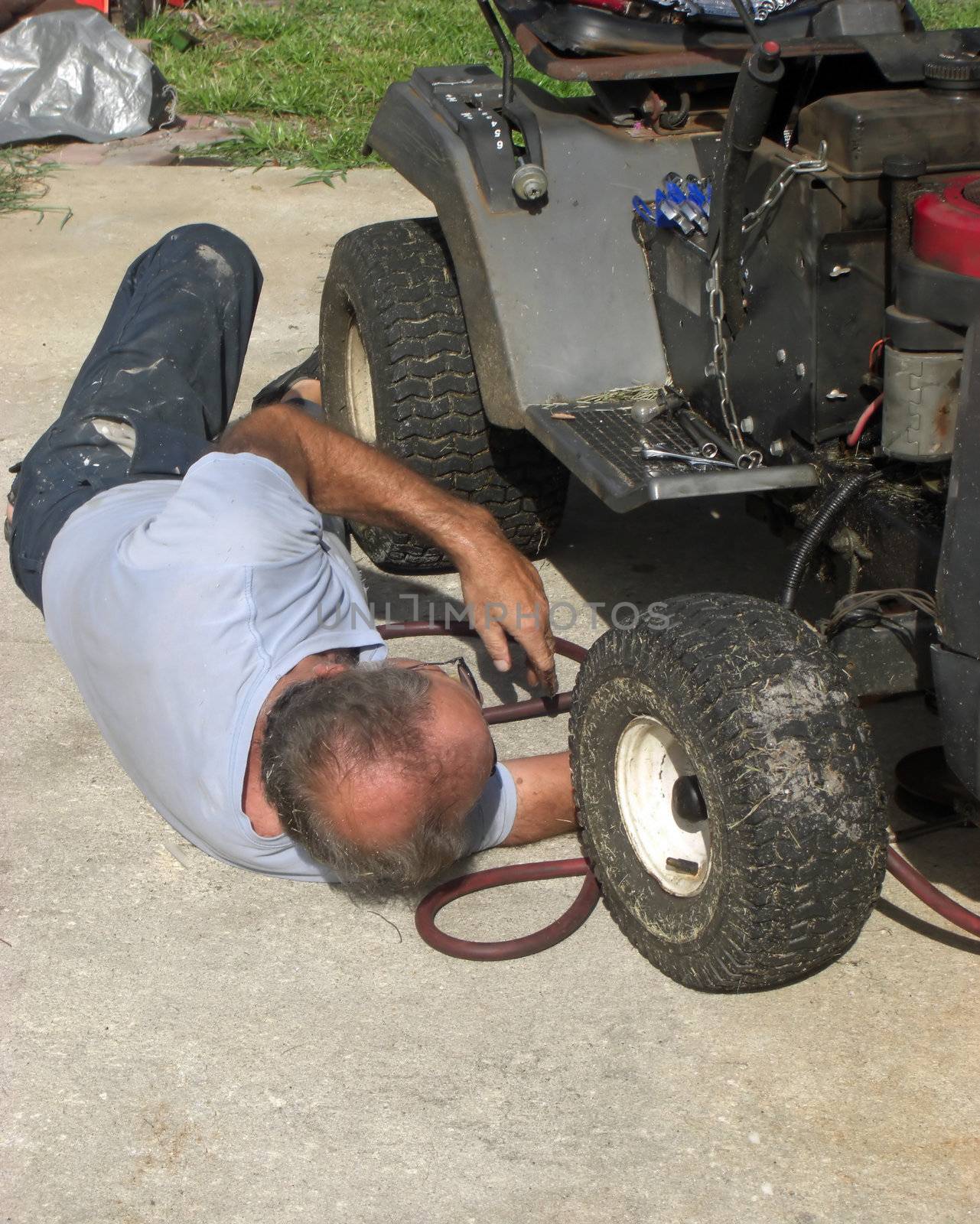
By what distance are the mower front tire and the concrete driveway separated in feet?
2.38

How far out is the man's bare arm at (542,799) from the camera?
2.76 metres

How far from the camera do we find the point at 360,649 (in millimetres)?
2578

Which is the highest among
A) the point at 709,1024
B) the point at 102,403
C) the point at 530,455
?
the point at 102,403

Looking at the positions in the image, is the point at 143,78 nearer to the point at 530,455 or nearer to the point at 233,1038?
the point at 530,455

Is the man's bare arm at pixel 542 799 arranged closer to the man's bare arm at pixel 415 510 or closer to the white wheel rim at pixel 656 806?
the man's bare arm at pixel 415 510

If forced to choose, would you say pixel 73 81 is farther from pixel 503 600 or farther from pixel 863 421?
pixel 863 421

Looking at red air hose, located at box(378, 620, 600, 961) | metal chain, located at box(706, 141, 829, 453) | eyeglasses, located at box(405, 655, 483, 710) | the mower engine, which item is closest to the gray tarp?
eyeglasses, located at box(405, 655, 483, 710)

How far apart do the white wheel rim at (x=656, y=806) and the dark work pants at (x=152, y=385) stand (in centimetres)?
117

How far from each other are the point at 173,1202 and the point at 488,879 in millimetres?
828

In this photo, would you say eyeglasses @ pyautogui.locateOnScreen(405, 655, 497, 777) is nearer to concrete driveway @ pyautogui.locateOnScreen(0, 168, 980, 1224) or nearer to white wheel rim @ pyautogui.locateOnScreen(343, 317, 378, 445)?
concrete driveway @ pyautogui.locateOnScreen(0, 168, 980, 1224)

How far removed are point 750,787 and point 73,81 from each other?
6083 mm

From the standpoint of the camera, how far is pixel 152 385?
3158mm

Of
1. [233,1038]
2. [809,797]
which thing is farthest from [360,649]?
[809,797]

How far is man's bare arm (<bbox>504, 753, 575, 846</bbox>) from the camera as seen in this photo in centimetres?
276
